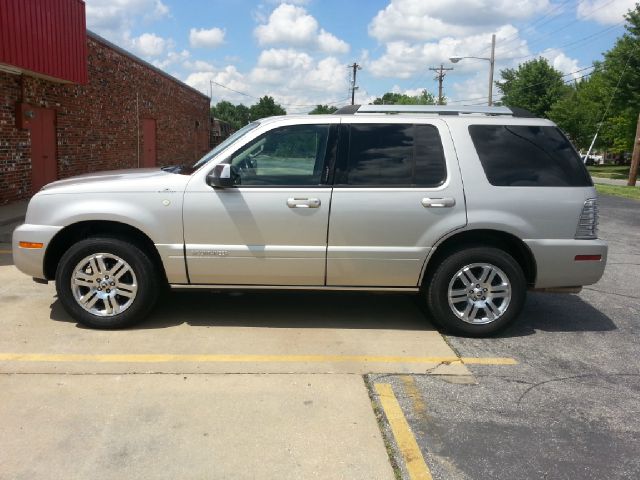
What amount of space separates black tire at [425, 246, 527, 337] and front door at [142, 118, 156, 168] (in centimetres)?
1857

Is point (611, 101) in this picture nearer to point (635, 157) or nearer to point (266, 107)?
point (635, 157)

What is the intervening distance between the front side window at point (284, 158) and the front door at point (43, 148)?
391 inches

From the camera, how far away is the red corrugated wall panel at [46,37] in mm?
10414

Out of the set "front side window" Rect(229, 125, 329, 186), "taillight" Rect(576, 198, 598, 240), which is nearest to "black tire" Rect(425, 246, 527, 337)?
"taillight" Rect(576, 198, 598, 240)

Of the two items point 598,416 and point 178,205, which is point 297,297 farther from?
point 598,416

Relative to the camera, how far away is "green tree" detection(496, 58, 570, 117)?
167ft

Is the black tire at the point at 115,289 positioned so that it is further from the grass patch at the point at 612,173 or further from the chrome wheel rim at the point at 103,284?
the grass patch at the point at 612,173

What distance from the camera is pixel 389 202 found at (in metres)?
4.77

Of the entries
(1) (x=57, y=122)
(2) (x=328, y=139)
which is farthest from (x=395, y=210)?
(1) (x=57, y=122)

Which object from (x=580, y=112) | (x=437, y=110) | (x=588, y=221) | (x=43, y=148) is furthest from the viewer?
(x=580, y=112)

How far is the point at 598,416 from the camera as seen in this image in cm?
364

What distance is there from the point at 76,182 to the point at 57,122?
33.7 ft

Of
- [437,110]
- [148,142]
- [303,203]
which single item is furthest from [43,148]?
[437,110]

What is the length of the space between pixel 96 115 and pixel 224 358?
14.0m
